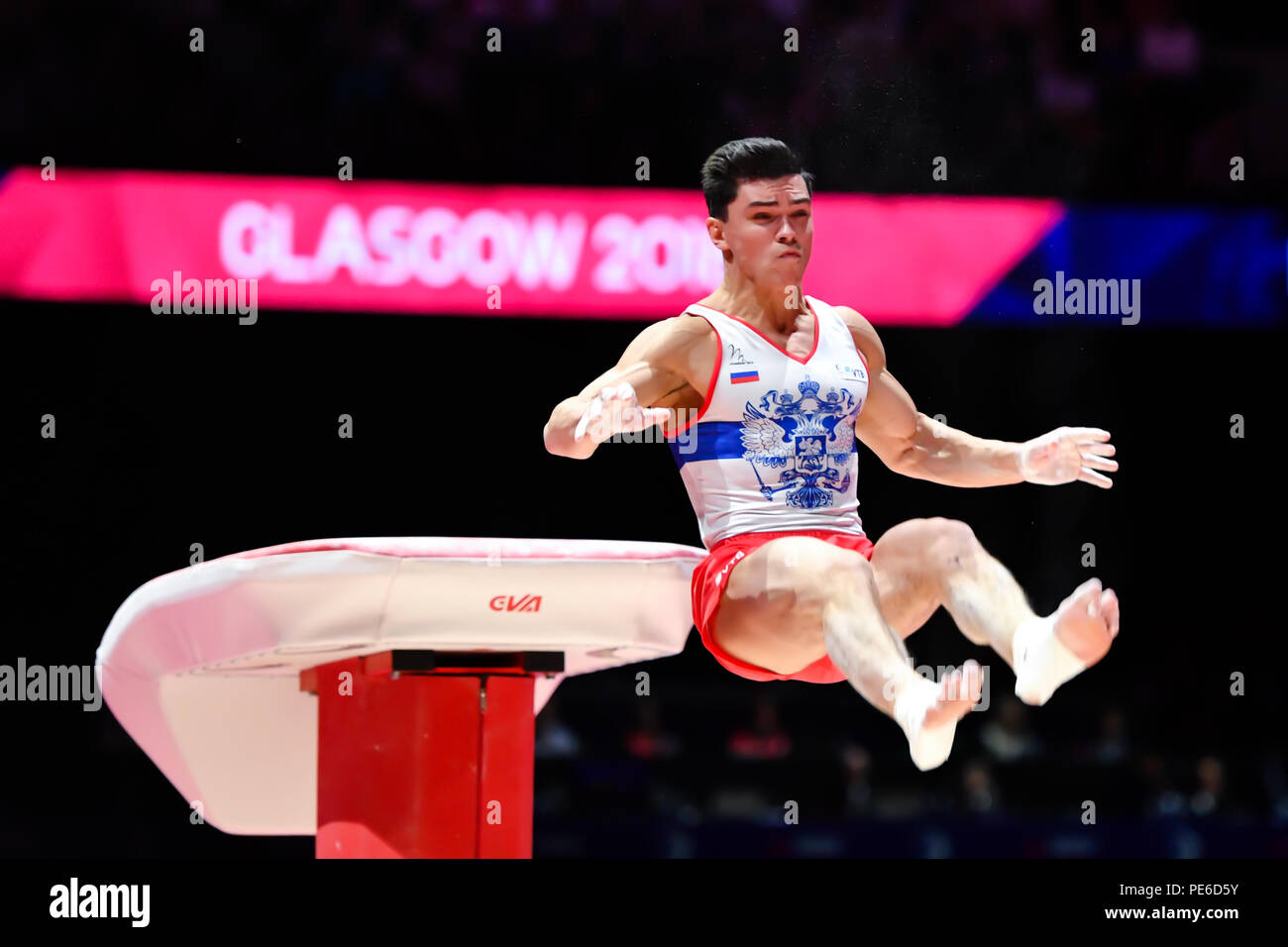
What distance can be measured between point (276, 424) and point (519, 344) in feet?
3.61

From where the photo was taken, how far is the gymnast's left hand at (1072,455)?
11.1ft

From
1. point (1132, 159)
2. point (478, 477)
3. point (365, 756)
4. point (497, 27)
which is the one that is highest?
point (497, 27)

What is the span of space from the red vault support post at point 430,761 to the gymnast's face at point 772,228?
103 centimetres

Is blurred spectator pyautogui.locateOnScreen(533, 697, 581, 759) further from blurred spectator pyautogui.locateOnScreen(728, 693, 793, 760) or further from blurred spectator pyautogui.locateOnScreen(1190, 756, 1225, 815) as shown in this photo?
blurred spectator pyautogui.locateOnScreen(1190, 756, 1225, 815)

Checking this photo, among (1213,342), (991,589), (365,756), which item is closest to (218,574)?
(365,756)

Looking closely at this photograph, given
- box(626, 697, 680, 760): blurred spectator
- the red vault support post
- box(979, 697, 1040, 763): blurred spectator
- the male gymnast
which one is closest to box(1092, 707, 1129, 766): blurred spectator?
box(979, 697, 1040, 763): blurred spectator

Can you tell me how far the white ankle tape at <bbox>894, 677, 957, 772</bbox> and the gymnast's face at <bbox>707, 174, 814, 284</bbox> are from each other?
1.07 metres

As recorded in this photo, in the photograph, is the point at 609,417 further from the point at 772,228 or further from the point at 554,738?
the point at 554,738

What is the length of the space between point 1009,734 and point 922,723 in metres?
4.65

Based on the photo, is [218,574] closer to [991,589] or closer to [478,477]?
[991,589]

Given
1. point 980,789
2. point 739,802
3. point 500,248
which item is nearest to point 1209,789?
point 980,789

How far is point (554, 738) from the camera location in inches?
264

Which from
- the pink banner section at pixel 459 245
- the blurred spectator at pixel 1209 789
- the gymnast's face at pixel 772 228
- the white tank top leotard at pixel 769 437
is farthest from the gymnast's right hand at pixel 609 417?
the blurred spectator at pixel 1209 789

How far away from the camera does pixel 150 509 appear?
674 cm
